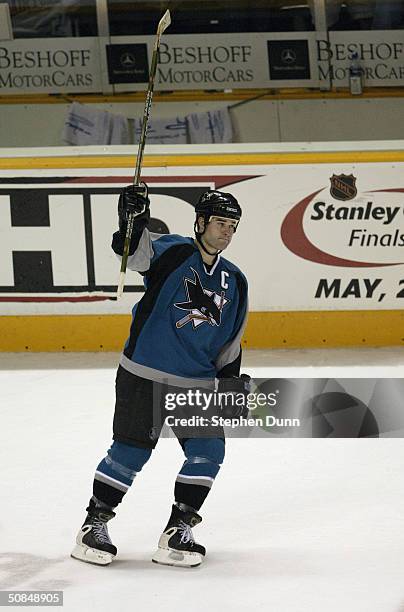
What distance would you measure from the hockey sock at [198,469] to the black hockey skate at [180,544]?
0.13 feet

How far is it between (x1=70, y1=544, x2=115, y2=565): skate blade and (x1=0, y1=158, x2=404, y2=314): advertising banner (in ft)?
10.0

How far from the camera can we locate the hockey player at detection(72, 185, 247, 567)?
3.23 metres

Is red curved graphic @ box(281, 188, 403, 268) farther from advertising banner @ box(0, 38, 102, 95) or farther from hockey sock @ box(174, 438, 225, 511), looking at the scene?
hockey sock @ box(174, 438, 225, 511)

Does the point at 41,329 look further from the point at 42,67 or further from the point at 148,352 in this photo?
the point at 148,352

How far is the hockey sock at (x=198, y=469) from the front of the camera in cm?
323

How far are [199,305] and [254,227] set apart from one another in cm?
300

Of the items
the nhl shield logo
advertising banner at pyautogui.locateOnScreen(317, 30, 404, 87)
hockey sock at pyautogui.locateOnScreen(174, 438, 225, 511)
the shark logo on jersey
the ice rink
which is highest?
advertising banner at pyautogui.locateOnScreen(317, 30, 404, 87)

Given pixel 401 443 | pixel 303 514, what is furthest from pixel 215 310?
pixel 401 443

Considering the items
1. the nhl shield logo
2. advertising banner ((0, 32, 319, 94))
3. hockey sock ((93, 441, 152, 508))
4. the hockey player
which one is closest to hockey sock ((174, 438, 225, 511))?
the hockey player

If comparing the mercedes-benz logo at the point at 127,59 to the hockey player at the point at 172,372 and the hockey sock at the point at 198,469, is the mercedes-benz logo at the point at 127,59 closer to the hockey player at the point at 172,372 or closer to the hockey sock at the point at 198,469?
the hockey player at the point at 172,372

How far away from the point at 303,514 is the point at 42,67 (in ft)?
15.3

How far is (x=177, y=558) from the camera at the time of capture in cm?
322

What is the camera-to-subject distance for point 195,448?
3238 millimetres

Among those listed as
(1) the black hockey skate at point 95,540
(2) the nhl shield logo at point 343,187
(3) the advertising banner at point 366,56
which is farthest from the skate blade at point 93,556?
(3) the advertising banner at point 366,56
